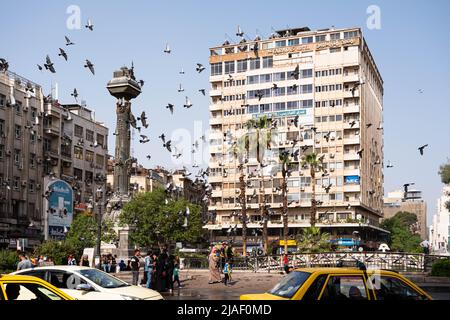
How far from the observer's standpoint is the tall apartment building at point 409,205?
170625mm

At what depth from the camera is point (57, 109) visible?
236 feet

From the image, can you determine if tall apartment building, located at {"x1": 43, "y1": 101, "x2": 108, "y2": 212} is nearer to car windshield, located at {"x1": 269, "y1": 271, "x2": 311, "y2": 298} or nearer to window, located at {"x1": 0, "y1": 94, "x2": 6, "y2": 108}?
window, located at {"x1": 0, "y1": 94, "x2": 6, "y2": 108}

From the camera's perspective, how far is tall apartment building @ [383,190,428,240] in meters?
171

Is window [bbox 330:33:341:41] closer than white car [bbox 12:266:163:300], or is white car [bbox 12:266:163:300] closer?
white car [bbox 12:266:163:300]

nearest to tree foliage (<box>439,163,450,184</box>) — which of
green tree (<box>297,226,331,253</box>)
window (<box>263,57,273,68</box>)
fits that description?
green tree (<box>297,226,331,253</box>)

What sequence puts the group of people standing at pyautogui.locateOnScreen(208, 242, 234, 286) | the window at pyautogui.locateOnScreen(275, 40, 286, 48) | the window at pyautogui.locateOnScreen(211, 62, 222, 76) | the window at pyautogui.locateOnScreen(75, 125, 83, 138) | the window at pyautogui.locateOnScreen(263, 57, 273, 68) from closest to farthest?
the group of people standing at pyautogui.locateOnScreen(208, 242, 234, 286) → the window at pyautogui.locateOnScreen(75, 125, 83, 138) → the window at pyautogui.locateOnScreen(263, 57, 273, 68) → the window at pyautogui.locateOnScreen(275, 40, 286, 48) → the window at pyautogui.locateOnScreen(211, 62, 222, 76)

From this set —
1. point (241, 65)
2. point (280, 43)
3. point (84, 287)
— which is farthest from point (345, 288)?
point (280, 43)

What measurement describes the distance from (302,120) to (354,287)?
77.5 meters

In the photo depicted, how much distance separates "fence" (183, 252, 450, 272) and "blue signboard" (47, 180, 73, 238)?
1163 centimetres

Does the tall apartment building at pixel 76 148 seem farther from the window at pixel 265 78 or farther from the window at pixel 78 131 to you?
the window at pixel 265 78

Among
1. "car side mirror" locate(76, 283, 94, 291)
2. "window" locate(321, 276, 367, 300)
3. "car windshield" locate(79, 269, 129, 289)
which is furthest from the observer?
"car windshield" locate(79, 269, 129, 289)

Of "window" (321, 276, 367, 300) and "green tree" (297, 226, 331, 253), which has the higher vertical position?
"window" (321, 276, 367, 300)

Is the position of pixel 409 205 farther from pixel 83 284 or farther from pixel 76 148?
pixel 83 284
